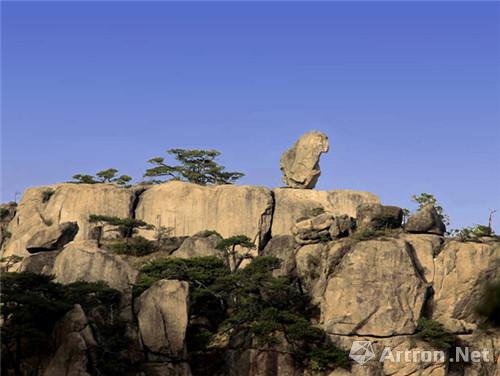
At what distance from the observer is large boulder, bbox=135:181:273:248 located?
57656 mm

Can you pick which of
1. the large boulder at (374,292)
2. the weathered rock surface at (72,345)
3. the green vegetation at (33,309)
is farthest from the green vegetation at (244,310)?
the weathered rock surface at (72,345)

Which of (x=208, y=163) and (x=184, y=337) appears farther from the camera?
(x=208, y=163)

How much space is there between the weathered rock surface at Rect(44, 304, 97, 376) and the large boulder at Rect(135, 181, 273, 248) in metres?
22.2

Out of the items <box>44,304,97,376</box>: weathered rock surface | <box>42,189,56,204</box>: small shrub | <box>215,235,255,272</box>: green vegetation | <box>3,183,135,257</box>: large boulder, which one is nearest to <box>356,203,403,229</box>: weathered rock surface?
<box>215,235,255,272</box>: green vegetation

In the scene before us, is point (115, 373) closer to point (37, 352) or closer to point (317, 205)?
point (37, 352)

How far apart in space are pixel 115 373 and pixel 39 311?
14.6 ft

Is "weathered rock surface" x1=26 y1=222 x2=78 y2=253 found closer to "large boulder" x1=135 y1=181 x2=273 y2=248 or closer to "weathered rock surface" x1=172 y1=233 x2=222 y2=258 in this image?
"large boulder" x1=135 y1=181 x2=273 y2=248

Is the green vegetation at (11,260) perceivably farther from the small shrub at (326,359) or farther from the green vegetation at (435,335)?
the green vegetation at (435,335)

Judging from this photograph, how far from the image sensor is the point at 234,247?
53594 mm

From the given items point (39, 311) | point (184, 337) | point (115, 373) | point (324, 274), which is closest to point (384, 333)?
point (324, 274)

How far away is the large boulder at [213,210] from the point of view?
57.7 meters

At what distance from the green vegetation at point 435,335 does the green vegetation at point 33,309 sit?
52.3 feet

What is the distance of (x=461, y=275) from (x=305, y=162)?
18871 mm

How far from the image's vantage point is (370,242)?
46.0m
